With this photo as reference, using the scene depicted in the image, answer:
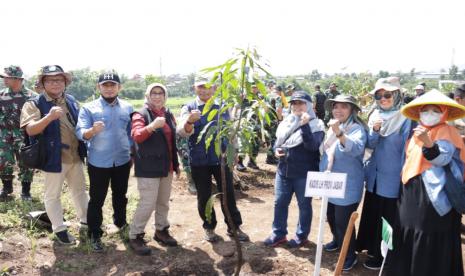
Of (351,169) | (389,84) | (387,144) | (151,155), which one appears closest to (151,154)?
(151,155)

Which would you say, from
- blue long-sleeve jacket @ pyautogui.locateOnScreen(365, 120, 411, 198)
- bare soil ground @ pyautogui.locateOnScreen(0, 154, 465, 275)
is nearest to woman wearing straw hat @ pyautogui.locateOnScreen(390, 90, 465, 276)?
blue long-sleeve jacket @ pyautogui.locateOnScreen(365, 120, 411, 198)

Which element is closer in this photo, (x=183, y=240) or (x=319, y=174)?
(x=319, y=174)

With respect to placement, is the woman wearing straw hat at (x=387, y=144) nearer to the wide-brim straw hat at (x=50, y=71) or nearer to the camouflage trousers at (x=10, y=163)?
the wide-brim straw hat at (x=50, y=71)

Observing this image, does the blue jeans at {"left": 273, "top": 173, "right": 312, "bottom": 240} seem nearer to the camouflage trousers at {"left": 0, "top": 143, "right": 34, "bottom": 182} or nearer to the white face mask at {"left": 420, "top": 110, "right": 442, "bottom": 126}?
the white face mask at {"left": 420, "top": 110, "right": 442, "bottom": 126}

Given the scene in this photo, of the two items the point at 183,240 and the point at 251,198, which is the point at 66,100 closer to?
the point at 183,240

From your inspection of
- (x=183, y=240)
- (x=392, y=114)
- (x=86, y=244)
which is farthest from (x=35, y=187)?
(x=392, y=114)

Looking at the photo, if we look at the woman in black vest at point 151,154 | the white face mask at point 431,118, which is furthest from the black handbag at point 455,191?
the woman in black vest at point 151,154

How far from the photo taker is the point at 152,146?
12.6ft

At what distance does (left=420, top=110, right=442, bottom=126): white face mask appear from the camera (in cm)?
282

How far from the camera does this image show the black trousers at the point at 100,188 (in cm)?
394

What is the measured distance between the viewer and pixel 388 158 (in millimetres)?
3420

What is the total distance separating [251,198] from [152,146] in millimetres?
2840

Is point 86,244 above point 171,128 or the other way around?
the other way around

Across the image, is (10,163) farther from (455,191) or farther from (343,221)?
(455,191)
